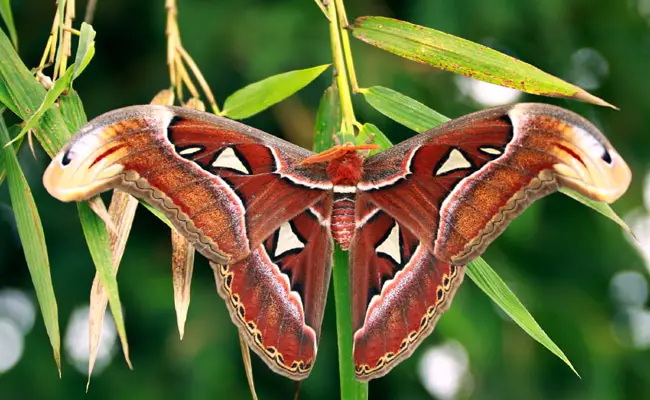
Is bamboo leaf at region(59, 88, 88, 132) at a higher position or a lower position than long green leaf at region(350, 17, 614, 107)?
higher

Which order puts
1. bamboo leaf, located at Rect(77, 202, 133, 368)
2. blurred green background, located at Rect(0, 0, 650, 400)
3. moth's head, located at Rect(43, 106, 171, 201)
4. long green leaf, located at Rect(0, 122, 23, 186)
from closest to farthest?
moth's head, located at Rect(43, 106, 171, 201) < bamboo leaf, located at Rect(77, 202, 133, 368) < long green leaf, located at Rect(0, 122, 23, 186) < blurred green background, located at Rect(0, 0, 650, 400)

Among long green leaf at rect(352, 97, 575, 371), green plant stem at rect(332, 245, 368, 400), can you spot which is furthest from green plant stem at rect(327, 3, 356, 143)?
green plant stem at rect(332, 245, 368, 400)

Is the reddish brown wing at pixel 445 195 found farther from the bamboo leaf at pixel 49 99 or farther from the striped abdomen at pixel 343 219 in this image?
the bamboo leaf at pixel 49 99

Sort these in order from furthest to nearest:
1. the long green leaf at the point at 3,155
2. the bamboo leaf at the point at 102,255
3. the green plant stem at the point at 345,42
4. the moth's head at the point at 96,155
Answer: the green plant stem at the point at 345,42 → the long green leaf at the point at 3,155 → the bamboo leaf at the point at 102,255 → the moth's head at the point at 96,155

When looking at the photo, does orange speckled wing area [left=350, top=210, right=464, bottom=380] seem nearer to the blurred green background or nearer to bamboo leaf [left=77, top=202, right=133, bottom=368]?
bamboo leaf [left=77, top=202, right=133, bottom=368]

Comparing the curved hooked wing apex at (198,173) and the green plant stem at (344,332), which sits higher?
the curved hooked wing apex at (198,173)

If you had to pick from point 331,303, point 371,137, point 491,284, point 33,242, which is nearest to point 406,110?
point 371,137

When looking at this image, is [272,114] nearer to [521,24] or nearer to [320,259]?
[521,24]

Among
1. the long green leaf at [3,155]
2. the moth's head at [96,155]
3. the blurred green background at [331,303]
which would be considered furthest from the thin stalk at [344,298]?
the blurred green background at [331,303]
